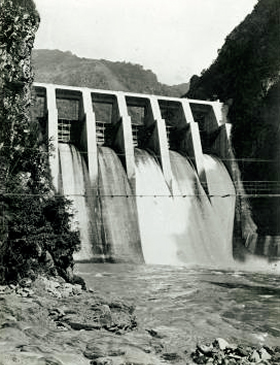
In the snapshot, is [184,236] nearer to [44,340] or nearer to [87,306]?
[87,306]

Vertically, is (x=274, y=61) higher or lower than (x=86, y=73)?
lower

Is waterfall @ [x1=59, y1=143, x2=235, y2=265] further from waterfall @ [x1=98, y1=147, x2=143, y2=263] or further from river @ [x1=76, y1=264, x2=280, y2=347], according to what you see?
river @ [x1=76, y1=264, x2=280, y2=347]

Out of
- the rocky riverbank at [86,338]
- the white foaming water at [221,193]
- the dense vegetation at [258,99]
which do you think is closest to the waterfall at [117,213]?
the white foaming water at [221,193]

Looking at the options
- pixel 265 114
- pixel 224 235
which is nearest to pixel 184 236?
pixel 224 235

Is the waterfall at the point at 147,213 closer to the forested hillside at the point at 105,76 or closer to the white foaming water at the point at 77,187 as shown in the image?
the white foaming water at the point at 77,187

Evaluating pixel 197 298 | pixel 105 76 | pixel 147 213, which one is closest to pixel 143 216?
pixel 147 213
